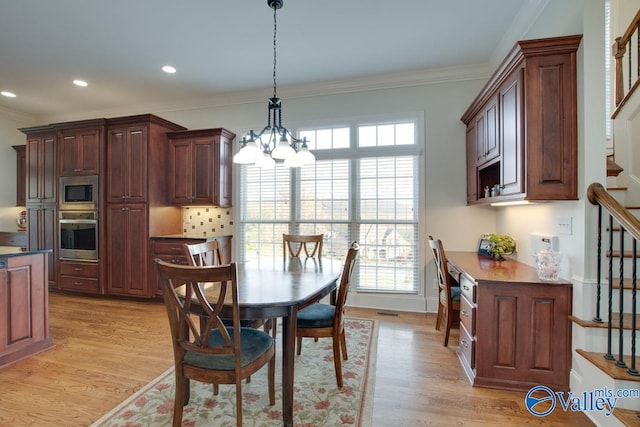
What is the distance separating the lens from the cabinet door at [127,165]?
3.97 metres

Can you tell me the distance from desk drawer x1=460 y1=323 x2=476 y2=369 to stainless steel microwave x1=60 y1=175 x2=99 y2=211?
186 inches

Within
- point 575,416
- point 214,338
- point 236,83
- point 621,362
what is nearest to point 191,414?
point 214,338

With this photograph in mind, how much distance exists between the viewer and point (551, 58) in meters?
2.06

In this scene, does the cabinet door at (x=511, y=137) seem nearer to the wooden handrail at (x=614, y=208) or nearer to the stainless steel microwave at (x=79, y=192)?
the wooden handrail at (x=614, y=208)

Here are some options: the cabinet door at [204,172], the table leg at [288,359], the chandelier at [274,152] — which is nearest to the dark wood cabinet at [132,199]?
the cabinet door at [204,172]

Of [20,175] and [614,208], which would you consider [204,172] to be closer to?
[20,175]

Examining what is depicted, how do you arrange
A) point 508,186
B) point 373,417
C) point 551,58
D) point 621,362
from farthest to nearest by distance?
point 508,186 → point 551,58 → point 373,417 → point 621,362

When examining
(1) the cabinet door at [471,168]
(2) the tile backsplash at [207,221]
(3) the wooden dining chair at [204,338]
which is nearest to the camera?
(3) the wooden dining chair at [204,338]

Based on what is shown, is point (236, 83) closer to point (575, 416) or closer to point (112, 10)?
point (112, 10)

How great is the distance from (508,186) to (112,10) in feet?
12.0

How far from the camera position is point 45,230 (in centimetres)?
433

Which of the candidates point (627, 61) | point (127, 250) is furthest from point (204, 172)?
point (627, 61)

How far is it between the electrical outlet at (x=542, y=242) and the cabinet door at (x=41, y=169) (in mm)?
5928

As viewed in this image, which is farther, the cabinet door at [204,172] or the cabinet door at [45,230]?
the cabinet door at [45,230]
